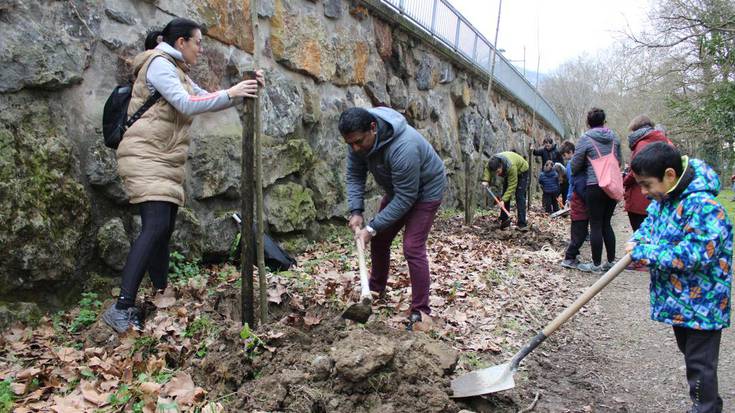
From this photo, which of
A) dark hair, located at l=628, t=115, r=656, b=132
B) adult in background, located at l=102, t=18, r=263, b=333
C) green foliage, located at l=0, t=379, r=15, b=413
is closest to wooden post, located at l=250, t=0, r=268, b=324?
adult in background, located at l=102, t=18, r=263, b=333

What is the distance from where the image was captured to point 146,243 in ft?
10.5

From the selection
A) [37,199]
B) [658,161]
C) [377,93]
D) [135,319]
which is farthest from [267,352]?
[377,93]

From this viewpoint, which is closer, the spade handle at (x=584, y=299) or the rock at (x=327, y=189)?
the spade handle at (x=584, y=299)

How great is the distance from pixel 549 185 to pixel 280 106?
838 cm

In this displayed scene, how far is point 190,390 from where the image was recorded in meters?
2.51

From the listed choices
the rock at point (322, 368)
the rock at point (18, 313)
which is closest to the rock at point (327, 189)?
the rock at point (18, 313)

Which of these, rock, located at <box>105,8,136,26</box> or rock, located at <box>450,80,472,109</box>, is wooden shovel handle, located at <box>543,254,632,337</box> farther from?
rock, located at <box>450,80,472,109</box>

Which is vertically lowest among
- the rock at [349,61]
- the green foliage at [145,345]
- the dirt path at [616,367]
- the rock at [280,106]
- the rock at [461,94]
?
the dirt path at [616,367]

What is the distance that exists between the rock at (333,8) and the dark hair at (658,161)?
457 cm

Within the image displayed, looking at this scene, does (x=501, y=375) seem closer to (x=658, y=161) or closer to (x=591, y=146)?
(x=658, y=161)

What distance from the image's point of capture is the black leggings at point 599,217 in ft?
19.3

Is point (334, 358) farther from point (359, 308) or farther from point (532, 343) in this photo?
point (532, 343)

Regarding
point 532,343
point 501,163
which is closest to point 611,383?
point 532,343

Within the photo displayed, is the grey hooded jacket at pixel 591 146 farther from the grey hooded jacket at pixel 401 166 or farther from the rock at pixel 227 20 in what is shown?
the rock at pixel 227 20
